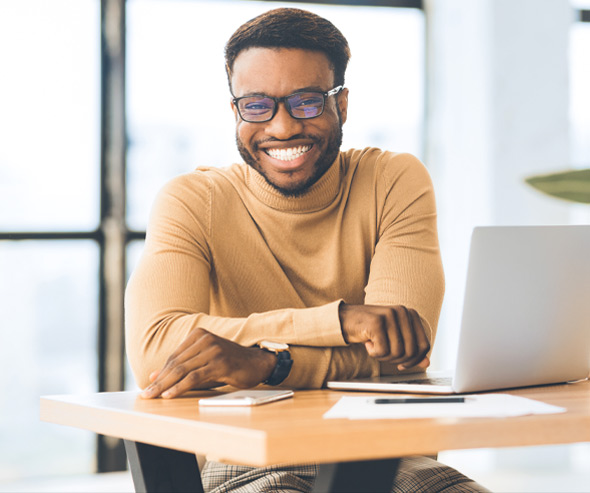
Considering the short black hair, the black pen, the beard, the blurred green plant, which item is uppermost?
the short black hair

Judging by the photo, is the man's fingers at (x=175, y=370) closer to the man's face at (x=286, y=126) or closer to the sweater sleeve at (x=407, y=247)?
the sweater sleeve at (x=407, y=247)

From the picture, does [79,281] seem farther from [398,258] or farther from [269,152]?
[398,258]

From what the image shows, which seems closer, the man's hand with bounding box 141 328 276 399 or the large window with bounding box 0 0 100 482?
the man's hand with bounding box 141 328 276 399

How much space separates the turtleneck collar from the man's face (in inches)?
0.5

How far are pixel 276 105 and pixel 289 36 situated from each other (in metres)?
0.16

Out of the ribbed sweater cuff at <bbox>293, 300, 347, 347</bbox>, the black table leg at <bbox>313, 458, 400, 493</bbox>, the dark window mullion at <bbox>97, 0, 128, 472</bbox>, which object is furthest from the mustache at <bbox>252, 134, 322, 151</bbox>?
the dark window mullion at <bbox>97, 0, 128, 472</bbox>

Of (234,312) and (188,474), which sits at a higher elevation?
(234,312)

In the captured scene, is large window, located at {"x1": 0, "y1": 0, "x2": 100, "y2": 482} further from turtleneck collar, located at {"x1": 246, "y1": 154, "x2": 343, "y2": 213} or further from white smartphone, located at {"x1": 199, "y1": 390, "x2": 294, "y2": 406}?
white smartphone, located at {"x1": 199, "y1": 390, "x2": 294, "y2": 406}

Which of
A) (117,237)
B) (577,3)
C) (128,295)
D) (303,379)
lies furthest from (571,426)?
(577,3)

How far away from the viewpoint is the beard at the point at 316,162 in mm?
1759

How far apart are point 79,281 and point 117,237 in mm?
247

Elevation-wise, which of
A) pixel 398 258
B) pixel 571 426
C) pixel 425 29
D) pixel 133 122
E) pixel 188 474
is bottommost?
pixel 188 474

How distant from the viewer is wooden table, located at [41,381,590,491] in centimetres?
79

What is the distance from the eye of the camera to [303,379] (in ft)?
4.38
